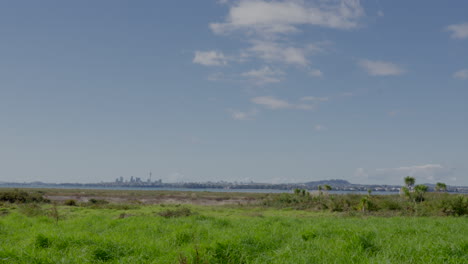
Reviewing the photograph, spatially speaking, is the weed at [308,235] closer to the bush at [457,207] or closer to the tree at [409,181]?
the bush at [457,207]

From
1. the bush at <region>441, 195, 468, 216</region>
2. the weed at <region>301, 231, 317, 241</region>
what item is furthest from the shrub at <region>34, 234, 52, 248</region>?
the bush at <region>441, 195, 468, 216</region>

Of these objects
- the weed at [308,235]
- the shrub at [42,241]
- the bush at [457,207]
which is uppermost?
the shrub at [42,241]

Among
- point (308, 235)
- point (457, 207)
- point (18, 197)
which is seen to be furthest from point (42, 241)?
point (18, 197)

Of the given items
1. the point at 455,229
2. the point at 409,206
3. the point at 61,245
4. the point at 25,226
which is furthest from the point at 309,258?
the point at 409,206

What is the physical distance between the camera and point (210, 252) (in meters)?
11.4

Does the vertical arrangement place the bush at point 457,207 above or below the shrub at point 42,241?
below

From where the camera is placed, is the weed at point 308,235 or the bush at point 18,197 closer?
the weed at point 308,235

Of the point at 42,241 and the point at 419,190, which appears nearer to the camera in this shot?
the point at 42,241

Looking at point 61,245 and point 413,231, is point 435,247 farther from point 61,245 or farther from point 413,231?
point 61,245

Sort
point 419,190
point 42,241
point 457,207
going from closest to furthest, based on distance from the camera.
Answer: point 42,241
point 457,207
point 419,190

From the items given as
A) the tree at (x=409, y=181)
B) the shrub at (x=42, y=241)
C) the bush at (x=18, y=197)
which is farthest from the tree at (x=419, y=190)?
the bush at (x=18, y=197)

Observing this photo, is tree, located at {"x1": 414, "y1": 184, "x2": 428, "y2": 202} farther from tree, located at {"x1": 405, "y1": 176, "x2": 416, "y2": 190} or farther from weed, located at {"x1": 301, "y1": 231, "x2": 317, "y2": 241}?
weed, located at {"x1": 301, "y1": 231, "x2": 317, "y2": 241}

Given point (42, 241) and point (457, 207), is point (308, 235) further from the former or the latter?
point (457, 207)

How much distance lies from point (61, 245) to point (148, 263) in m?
3.71
